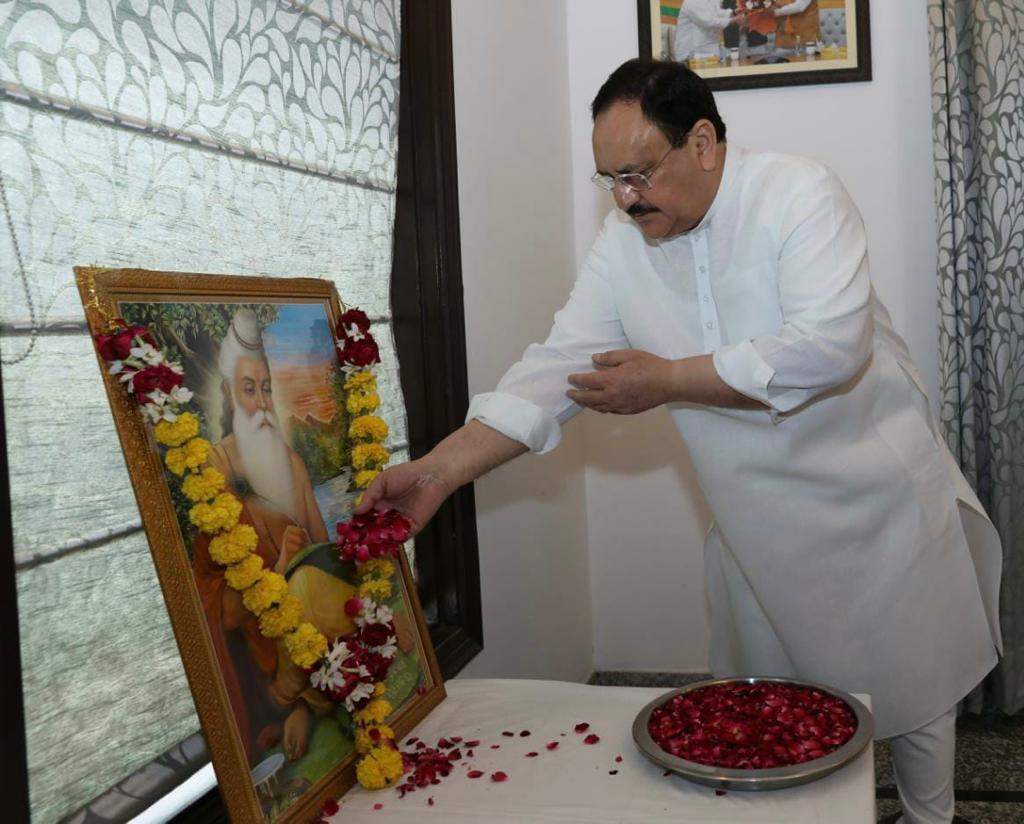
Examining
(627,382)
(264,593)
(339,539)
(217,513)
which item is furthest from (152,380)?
(627,382)

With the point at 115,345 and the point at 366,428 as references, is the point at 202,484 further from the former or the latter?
the point at 366,428

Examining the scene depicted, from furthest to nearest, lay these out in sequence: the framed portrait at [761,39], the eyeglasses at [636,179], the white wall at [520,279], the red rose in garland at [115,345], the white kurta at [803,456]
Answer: the framed portrait at [761,39], the white wall at [520,279], the white kurta at [803,456], the eyeglasses at [636,179], the red rose in garland at [115,345]

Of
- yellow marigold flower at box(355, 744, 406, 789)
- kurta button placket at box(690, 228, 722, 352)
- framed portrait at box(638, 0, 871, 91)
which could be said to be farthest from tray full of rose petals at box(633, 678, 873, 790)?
framed portrait at box(638, 0, 871, 91)

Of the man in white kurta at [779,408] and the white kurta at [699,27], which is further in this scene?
the white kurta at [699,27]

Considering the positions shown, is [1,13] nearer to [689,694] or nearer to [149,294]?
[149,294]

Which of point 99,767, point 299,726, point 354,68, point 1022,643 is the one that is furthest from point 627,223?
point 1022,643

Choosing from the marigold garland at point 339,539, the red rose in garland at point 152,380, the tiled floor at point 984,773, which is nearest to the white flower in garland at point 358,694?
the marigold garland at point 339,539

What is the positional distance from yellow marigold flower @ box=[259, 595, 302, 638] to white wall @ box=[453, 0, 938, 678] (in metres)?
1.23

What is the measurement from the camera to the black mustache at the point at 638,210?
69.6 inches

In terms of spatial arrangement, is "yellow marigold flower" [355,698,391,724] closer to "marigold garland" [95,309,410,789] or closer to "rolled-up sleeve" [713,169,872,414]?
"marigold garland" [95,309,410,789]

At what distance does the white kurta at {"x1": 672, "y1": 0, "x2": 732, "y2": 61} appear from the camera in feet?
11.1

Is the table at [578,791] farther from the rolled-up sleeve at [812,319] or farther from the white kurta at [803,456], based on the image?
the rolled-up sleeve at [812,319]

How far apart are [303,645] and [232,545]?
0.57ft

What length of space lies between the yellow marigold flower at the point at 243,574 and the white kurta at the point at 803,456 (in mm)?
699
